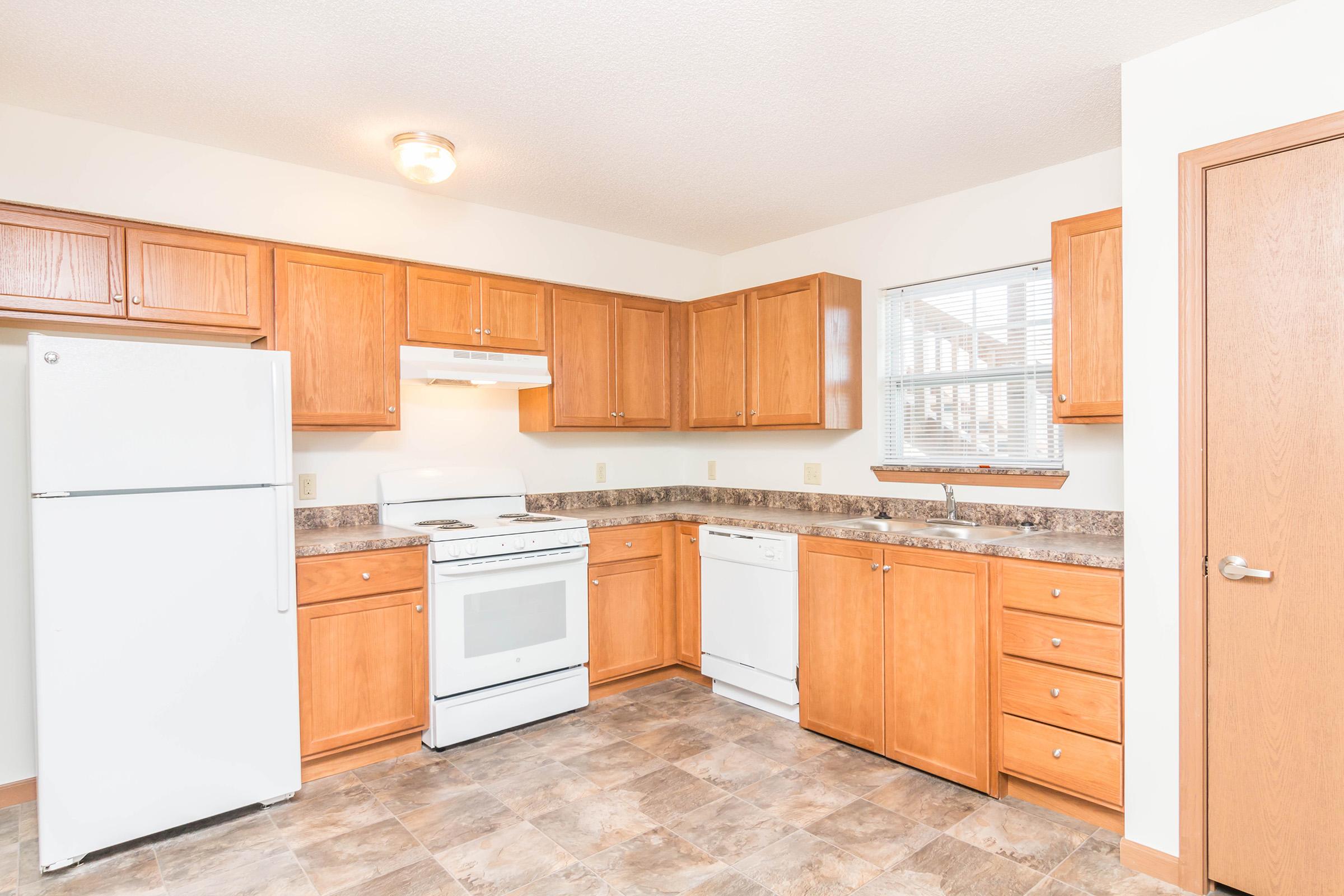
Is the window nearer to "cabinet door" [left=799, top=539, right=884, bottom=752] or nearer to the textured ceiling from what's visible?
the textured ceiling

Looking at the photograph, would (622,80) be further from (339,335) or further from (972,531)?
(972,531)

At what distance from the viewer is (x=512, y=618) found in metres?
3.30

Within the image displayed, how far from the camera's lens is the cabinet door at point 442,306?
3.38m

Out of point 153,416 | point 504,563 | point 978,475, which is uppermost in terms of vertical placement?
point 153,416

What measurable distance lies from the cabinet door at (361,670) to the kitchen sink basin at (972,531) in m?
2.13

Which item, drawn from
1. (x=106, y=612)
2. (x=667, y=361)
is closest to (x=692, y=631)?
(x=667, y=361)

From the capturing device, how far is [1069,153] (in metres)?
2.95

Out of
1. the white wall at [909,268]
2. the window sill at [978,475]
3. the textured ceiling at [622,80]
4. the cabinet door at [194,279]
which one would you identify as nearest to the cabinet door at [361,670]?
the cabinet door at [194,279]

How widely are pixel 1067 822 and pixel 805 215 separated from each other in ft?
9.38

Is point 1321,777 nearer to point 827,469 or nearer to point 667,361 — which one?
point 827,469

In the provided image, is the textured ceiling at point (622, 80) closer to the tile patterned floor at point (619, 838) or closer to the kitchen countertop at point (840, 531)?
the kitchen countertop at point (840, 531)

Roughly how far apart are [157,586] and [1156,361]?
3.15 metres

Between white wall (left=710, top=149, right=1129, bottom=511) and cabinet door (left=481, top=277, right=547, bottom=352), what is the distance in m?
1.36

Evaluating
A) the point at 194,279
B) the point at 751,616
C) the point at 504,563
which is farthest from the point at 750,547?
the point at 194,279
